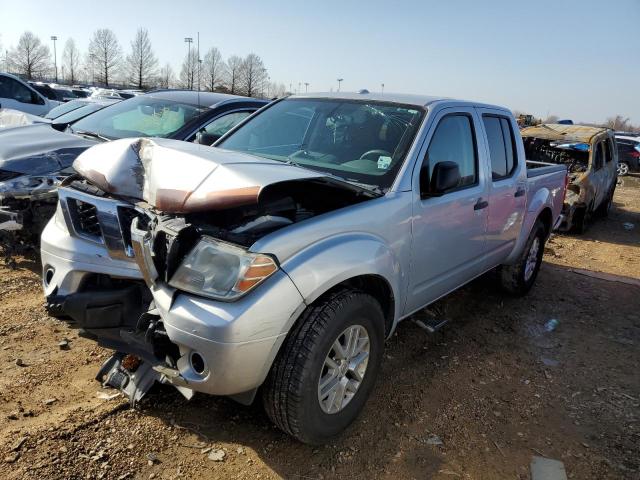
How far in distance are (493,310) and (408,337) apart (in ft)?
4.53

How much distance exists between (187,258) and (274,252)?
16.5 inches

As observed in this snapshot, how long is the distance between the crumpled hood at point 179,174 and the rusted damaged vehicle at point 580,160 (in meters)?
8.10

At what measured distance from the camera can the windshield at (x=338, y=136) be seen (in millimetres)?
3279

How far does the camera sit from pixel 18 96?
1096 centimetres

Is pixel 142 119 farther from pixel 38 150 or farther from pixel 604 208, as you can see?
pixel 604 208

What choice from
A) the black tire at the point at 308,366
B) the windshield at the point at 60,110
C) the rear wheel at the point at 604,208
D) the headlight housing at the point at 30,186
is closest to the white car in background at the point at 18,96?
the windshield at the point at 60,110

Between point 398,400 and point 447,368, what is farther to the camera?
point 447,368

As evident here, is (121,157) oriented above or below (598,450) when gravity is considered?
above

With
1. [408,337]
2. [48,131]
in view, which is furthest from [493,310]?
[48,131]

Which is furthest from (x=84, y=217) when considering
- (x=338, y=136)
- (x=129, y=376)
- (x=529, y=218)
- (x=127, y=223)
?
(x=529, y=218)

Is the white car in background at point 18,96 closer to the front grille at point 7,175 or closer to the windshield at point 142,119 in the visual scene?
the windshield at point 142,119

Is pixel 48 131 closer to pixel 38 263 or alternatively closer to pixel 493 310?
pixel 38 263

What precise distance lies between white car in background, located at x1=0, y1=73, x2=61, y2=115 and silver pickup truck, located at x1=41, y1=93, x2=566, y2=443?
9354 millimetres

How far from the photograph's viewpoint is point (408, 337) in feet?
13.9
